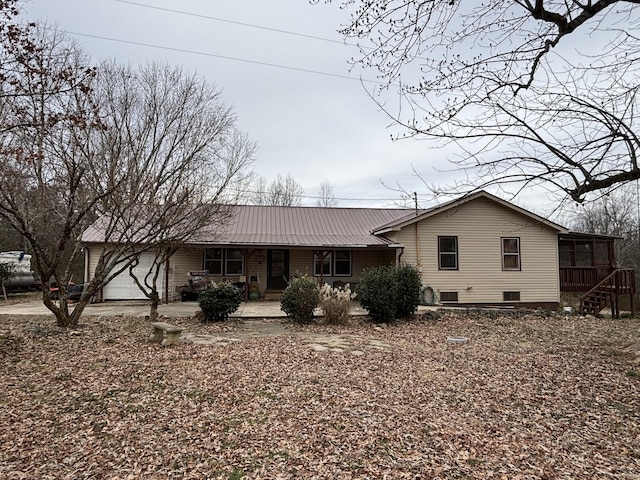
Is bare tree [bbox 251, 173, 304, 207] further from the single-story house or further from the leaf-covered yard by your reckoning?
the leaf-covered yard

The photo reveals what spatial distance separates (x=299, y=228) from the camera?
1794 centimetres

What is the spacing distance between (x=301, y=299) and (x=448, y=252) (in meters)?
7.20

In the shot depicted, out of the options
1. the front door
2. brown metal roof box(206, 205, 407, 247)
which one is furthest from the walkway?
brown metal roof box(206, 205, 407, 247)

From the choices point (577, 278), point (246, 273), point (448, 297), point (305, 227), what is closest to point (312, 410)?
point (246, 273)

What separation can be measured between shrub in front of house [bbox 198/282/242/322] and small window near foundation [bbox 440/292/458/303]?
8.00 metres

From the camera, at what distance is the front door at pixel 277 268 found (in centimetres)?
1667

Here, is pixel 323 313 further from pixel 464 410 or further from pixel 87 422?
pixel 87 422

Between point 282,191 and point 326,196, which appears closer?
point 282,191

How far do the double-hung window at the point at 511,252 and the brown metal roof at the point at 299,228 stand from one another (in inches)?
177

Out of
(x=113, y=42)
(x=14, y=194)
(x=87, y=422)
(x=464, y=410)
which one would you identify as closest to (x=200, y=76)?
(x=113, y=42)

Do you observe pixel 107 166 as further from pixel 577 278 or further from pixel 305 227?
pixel 577 278

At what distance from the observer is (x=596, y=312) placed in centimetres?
1400

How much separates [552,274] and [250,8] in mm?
14606

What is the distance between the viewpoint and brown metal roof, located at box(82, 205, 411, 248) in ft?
49.3
